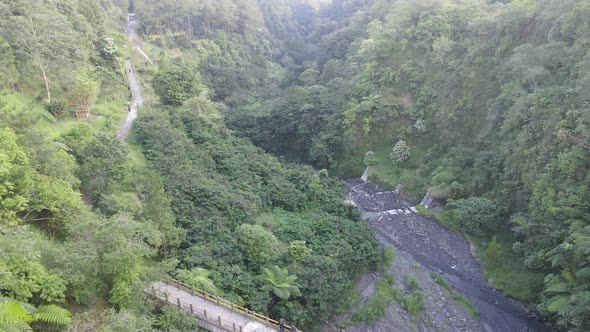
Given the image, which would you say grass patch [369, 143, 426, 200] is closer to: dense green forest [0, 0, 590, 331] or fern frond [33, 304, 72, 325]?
dense green forest [0, 0, 590, 331]

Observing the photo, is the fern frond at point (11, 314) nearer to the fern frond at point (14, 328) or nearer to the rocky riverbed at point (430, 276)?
the fern frond at point (14, 328)

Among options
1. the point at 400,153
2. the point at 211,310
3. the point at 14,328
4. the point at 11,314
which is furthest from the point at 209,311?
the point at 400,153

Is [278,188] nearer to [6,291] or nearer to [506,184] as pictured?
[506,184]

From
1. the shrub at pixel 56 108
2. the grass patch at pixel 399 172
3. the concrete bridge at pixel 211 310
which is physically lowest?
the grass patch at pixel 399 172

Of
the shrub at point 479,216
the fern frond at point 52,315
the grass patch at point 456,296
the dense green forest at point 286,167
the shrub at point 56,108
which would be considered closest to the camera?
the fern frond at point 52,315

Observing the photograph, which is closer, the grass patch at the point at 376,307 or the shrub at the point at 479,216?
the grass patch at the point at 376,307

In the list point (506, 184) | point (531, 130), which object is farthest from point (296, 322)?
point (531, 130)

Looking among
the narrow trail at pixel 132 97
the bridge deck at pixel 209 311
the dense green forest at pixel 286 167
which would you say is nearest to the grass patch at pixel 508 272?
the dense green forest at pixel 286 167
